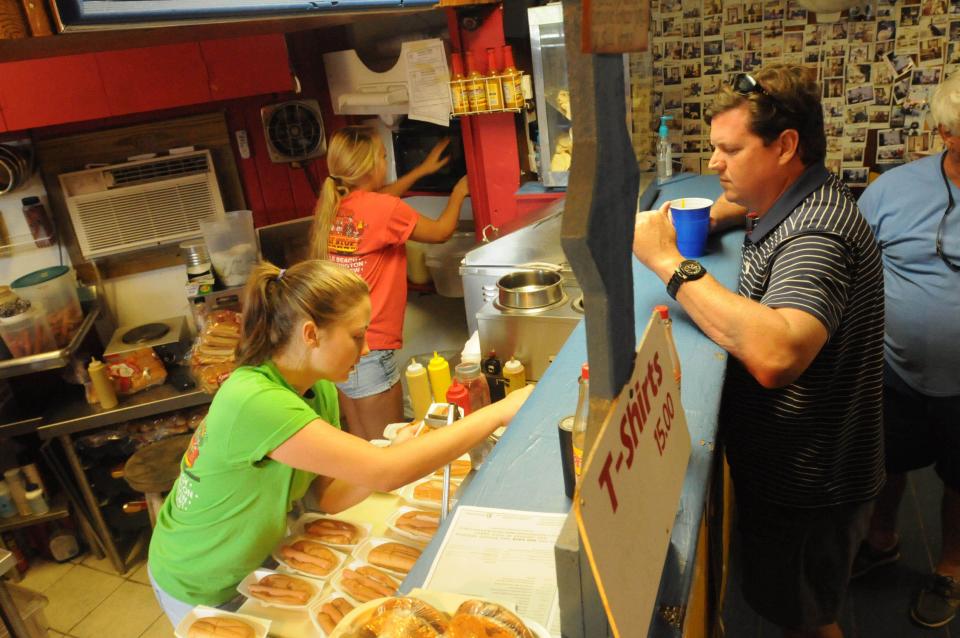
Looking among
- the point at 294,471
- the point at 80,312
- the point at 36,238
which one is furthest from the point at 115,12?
the point at 36,238

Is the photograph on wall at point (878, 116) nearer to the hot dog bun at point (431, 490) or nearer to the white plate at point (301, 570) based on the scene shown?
the hot dog bun at point (431, 490)

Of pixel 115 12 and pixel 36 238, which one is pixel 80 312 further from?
pixel 115 12

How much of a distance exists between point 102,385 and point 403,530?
2252 mm

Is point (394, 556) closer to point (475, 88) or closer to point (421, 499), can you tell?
point (421, 499)

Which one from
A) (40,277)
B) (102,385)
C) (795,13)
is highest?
(795,13)

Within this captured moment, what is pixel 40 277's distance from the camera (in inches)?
134

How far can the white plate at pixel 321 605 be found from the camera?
1.43m

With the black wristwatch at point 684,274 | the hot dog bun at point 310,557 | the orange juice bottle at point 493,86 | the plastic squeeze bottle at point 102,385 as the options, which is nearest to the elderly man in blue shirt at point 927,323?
the black wristwatch at point 684,274

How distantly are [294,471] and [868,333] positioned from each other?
1431 millimetres

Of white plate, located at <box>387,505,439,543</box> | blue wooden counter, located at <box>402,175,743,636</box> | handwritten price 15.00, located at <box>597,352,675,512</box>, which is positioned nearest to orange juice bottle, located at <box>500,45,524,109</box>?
blue wooden counter, located at <box>402,175,743,636</box>

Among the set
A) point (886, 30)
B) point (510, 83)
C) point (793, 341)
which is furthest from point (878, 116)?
point (793, 341)

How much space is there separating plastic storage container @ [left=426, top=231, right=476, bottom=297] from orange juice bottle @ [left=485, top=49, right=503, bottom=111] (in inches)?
36.9

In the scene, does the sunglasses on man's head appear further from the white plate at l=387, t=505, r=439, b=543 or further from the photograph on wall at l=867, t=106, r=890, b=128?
the photograph on wall at l=867, t=106, r=890, b=128

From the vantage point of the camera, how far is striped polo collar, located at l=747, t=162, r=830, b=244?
1.52 metres
